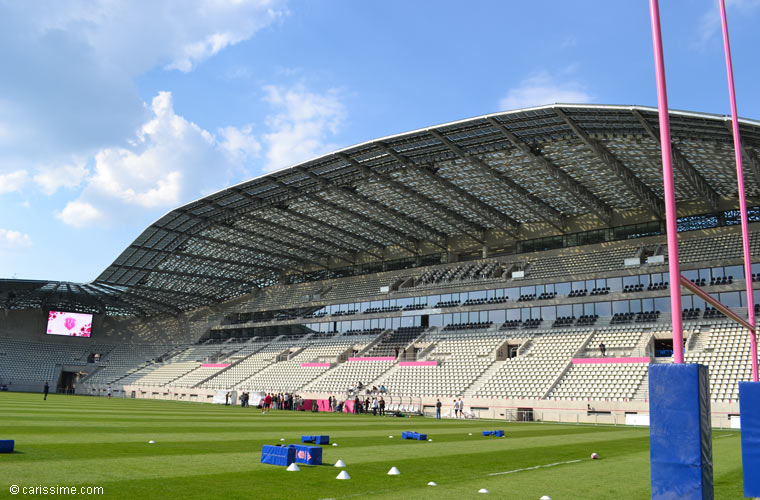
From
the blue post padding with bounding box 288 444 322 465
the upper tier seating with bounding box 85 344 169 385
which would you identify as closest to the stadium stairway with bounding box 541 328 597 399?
the blue post padding with bounding box 288 444 322 465

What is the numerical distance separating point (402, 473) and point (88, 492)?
18.3 ft

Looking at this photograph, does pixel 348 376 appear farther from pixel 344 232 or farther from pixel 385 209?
pixel 344 232

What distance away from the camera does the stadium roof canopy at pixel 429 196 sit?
35219mm

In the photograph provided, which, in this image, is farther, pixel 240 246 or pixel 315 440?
pixel 240 246

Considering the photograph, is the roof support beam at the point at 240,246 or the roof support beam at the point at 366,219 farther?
the roof support beam at the point at 240,246

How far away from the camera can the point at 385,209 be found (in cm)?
5222

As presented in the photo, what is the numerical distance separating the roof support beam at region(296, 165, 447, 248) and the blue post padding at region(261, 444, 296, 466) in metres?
32.6

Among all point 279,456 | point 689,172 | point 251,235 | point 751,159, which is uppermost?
point 689,172

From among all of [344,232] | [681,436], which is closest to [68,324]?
[344,232]

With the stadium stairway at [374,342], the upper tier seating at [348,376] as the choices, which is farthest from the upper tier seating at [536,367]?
the stadium stairway at [374,342]

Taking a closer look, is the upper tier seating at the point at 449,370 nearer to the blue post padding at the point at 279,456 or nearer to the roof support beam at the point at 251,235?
the roof support beam at the point at 251,235

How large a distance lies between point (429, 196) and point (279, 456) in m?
38.1

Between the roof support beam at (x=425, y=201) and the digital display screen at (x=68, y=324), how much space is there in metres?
54.1

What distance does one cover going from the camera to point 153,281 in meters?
70.0
